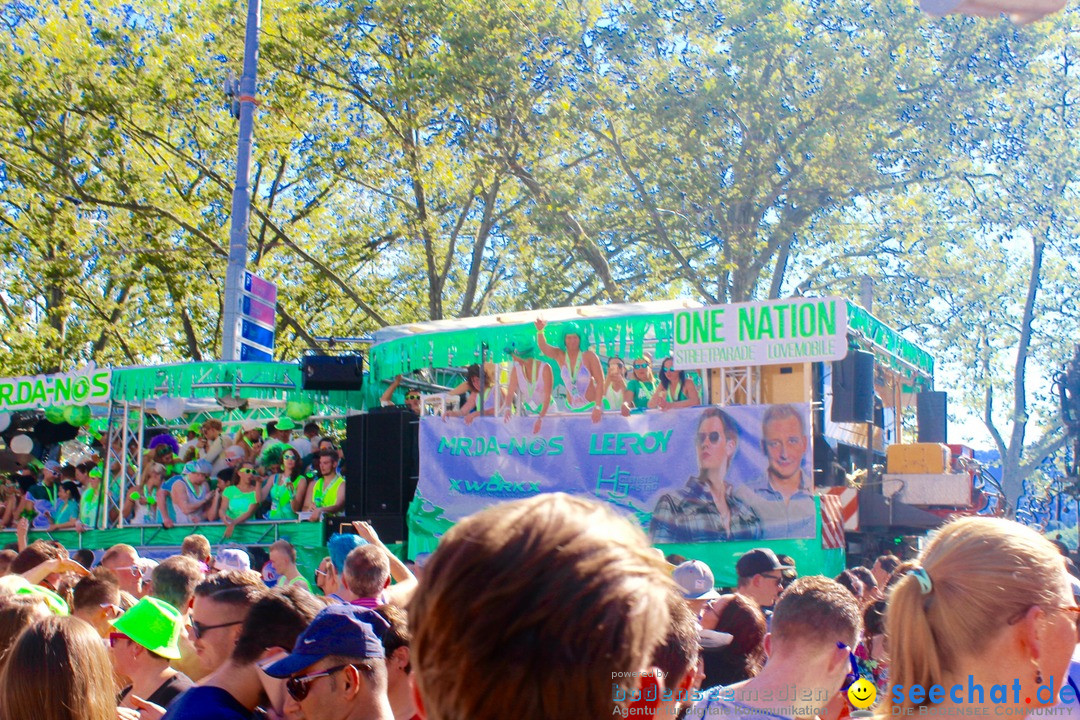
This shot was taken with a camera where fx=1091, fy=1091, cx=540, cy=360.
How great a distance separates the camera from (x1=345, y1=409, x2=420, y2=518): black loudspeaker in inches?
525

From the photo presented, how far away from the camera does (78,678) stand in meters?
3.05

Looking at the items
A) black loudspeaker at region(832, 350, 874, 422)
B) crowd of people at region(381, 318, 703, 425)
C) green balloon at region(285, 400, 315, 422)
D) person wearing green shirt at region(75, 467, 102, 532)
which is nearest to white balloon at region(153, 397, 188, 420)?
green balloon at region(285, 400, 315, 422)

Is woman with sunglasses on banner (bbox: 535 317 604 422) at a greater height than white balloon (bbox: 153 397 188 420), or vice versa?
woman with sunglasses on banner (bbox: 535 317 604 422)

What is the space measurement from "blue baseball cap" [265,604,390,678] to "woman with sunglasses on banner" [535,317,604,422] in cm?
916

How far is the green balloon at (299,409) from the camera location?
15352 millimetres

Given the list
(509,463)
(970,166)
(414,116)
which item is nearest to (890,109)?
(970,166)

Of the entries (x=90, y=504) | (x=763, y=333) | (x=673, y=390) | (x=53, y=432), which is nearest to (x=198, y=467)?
(x=90, y=504)

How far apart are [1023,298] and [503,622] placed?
28.2 meters

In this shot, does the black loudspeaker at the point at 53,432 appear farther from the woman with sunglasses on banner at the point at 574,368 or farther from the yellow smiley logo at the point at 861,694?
the yellow smiley logo at the point at 861,694

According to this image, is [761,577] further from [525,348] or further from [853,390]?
[525,348]

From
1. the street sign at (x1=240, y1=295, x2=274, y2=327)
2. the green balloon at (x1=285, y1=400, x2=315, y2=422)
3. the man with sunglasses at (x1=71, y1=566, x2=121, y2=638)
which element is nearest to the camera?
the man with sunglasses at (x1=71, y1=566, x2=121, y2=638)

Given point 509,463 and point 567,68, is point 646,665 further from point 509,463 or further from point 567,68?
point 567,68

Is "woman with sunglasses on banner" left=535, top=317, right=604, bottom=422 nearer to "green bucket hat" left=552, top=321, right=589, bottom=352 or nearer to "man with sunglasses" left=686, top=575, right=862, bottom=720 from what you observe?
"green bucket hat" left=552, top=321, right=589, bottom=352

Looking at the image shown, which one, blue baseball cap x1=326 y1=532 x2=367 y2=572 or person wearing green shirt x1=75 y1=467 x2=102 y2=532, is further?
person wearing green shirt x1=75 y1=467 x2=102 y2=532
